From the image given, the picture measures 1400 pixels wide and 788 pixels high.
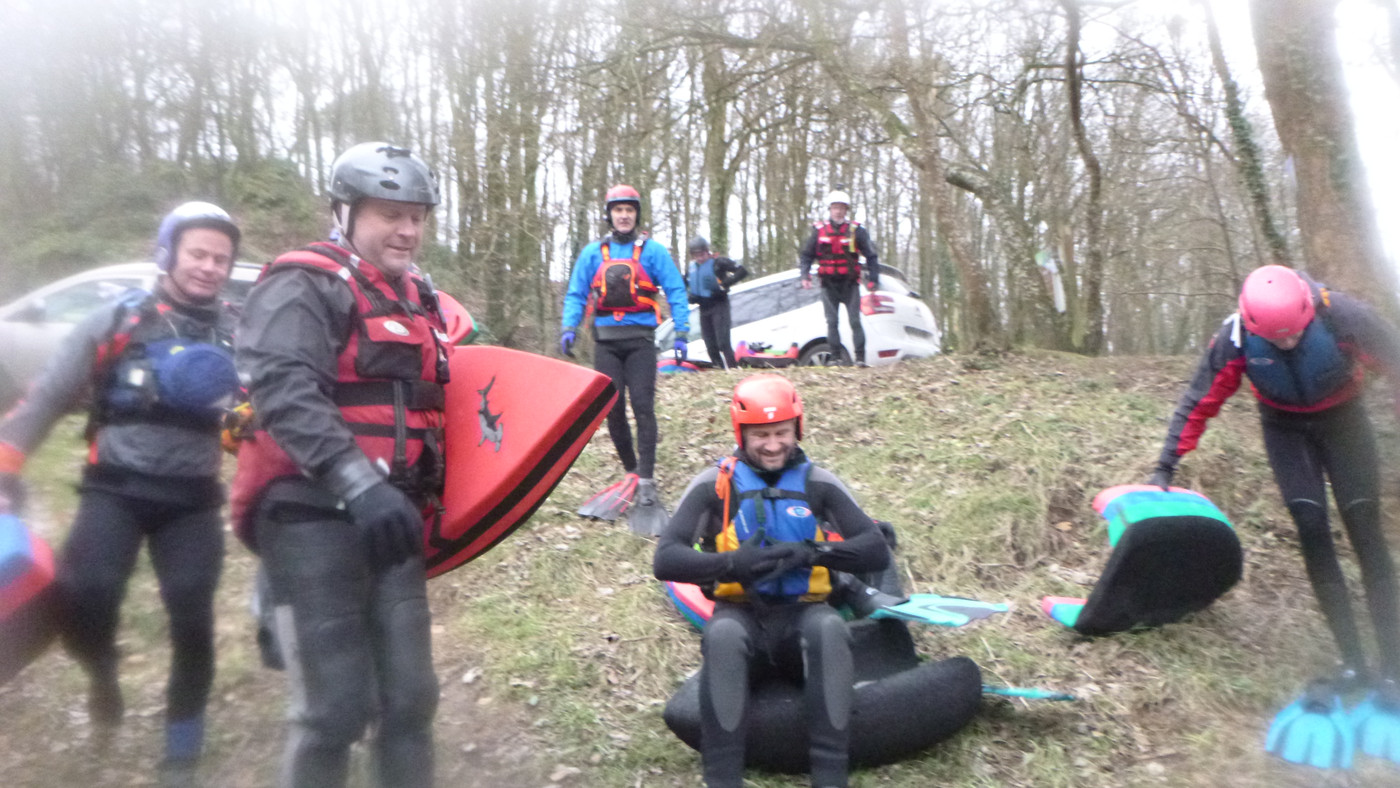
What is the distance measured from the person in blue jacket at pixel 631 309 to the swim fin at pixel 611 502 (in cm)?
20

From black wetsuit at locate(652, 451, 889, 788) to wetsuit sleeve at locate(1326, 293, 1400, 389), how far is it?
209 cm

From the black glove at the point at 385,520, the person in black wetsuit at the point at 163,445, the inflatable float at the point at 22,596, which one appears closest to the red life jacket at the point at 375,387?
the black glove at the point at 385,520

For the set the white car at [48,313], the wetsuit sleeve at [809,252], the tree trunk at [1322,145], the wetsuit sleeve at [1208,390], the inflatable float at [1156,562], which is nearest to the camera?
the wetsuit sleeve at [1208,390]

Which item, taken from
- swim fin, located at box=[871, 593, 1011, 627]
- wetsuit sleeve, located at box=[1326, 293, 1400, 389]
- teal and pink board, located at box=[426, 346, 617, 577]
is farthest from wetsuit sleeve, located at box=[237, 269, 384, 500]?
wetsuit sleeve, located at box=[1326, 293, 1400, 389]

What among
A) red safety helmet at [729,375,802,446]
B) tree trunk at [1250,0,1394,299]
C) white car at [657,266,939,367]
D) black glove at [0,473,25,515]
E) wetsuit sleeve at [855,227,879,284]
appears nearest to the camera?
black glove at [0,473,25,515]

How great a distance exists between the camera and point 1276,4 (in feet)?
21.6

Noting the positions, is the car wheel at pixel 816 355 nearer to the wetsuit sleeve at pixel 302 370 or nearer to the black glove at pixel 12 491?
the black glove at pixel 12 491

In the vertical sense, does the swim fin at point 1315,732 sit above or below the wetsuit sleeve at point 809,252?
below

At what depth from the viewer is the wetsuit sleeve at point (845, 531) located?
353 centimetres

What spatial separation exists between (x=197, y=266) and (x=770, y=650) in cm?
228

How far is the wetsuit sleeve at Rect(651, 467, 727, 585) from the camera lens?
3.50 metres

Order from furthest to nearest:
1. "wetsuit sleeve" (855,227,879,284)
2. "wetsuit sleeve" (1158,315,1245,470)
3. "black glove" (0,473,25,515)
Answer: "wetsuit sleeve" (855,227,879,284)
"wetsuit sleeve" (1158,315,1245,470)
"black glove" (0,473,25,515)

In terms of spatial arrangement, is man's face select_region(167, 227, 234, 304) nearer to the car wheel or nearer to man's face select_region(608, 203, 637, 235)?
man's face select_region(608, 203, 637, 235)

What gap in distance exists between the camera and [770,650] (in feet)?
12.1
